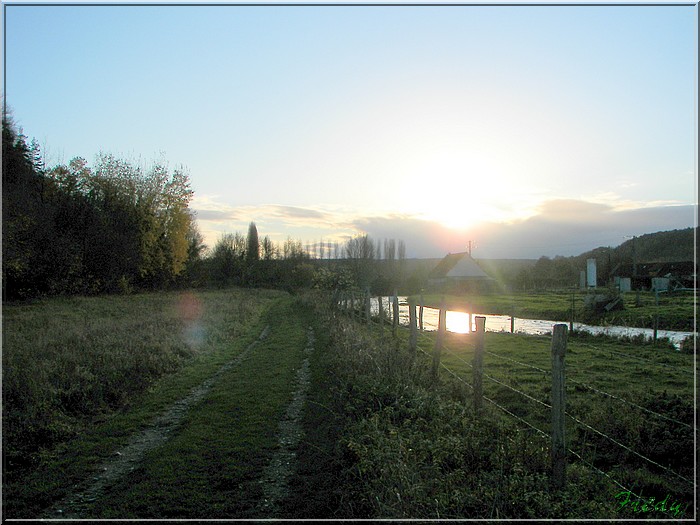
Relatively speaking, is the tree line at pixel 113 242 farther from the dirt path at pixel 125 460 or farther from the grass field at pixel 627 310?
the dirt path at pixel 125 460

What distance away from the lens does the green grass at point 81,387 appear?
645cm

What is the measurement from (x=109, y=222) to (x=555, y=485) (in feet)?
152

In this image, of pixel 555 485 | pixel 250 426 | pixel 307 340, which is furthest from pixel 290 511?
pixel 307 340

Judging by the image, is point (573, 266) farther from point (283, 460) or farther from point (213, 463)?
point (213, 463)

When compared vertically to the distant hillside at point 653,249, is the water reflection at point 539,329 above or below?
below

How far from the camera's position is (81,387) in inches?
391

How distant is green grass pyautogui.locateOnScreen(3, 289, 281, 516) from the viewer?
21.2 feet

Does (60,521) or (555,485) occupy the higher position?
(555,485)

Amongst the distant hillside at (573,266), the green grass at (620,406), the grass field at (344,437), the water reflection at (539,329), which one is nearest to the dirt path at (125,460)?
the grass field at (344,437)

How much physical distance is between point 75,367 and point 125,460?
5.48 metres

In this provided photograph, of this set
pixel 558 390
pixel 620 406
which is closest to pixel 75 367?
pixel 558 390

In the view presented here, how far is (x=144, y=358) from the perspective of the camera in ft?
42.5

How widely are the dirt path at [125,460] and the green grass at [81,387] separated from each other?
0.17 meters

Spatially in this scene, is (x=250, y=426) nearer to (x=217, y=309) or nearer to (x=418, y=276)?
(x=217, y=309)
